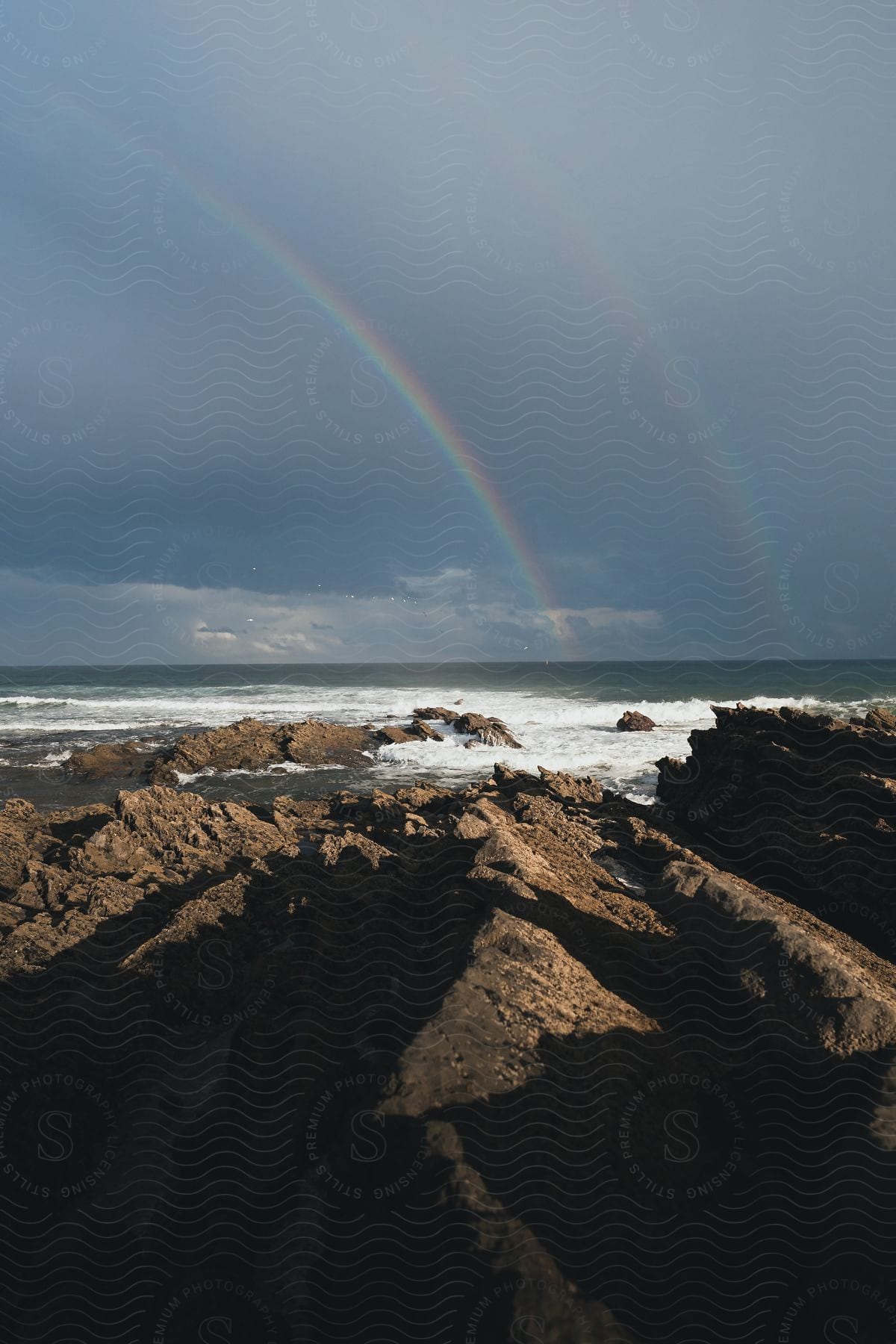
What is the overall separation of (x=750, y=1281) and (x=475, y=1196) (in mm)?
1100

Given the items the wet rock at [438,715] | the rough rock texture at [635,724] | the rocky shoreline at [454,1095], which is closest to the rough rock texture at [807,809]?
the rocky shoreline at [454,1095]

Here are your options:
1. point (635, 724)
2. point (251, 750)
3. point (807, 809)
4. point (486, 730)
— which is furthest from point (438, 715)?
point (807, 809)

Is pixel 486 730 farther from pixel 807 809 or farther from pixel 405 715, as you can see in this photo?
pixel 807 809

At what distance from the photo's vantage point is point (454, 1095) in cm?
298

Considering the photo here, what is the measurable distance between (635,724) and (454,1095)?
24818 mm

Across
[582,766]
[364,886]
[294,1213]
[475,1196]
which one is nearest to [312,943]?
[364,886]

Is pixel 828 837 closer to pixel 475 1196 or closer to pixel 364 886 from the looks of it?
pixel 364 886

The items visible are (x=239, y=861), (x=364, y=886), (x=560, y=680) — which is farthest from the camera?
(x=560, y=680)

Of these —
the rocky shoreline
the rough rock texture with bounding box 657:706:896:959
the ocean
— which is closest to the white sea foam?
the ocean

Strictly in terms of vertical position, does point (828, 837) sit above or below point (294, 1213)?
above

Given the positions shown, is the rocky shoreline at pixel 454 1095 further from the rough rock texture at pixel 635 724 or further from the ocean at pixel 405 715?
the rough rock texture at pixel 635 724

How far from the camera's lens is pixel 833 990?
145 inches

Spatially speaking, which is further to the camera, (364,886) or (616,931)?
(364,886)

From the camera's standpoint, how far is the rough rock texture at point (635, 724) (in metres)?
26.4
